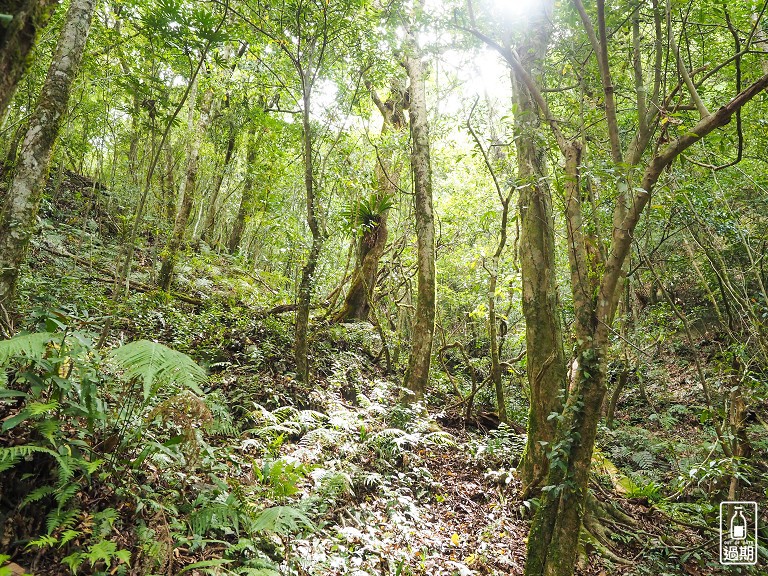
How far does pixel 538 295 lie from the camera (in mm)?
5613

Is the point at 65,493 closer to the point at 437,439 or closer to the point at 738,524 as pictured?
the point at 437,439

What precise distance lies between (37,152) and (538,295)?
222 inches

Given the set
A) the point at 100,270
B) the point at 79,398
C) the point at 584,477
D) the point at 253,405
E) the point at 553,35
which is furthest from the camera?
the point at 100,270

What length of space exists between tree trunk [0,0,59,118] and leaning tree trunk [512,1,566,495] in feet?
16.0

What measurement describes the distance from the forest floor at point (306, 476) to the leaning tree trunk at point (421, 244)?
76 cm

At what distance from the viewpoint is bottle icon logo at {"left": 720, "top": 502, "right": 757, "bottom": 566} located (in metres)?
4.71

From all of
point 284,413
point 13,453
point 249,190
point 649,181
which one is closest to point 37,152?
point 13,453

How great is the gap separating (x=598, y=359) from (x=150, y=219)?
943cm

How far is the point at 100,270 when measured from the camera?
7965 mm

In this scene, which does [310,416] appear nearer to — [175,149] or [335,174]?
[335,174]

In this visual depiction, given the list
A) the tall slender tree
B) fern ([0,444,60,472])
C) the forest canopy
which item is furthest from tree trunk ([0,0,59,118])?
the tall slender tree

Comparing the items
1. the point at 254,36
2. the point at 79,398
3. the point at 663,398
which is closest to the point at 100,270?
the point at 254,36

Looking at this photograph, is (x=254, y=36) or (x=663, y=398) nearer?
(x=254, y=36)

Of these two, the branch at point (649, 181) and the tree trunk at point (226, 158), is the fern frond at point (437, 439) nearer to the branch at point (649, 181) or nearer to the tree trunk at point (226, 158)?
the branch at point (649, 181)
